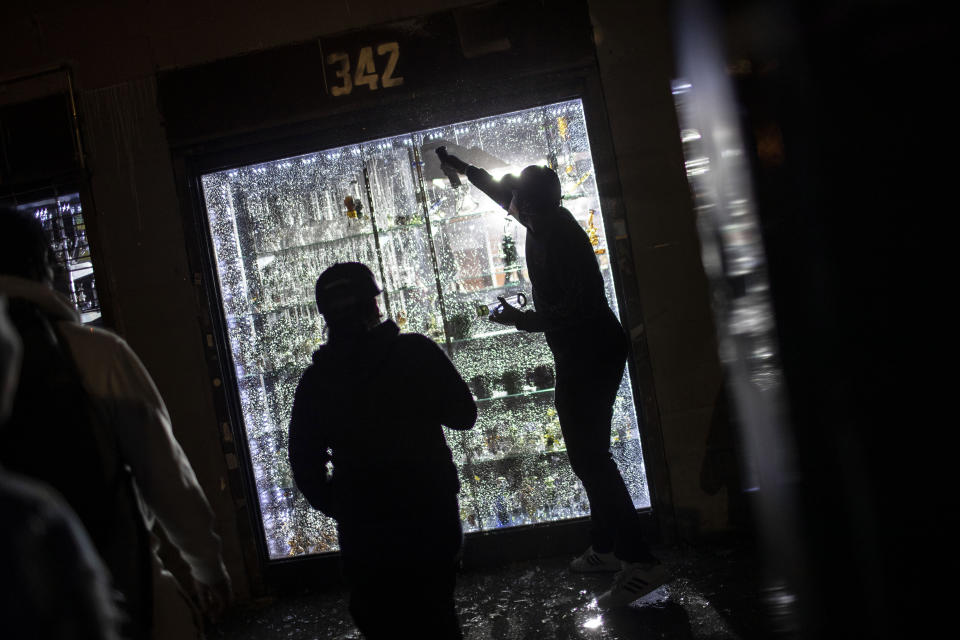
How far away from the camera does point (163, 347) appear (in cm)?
402

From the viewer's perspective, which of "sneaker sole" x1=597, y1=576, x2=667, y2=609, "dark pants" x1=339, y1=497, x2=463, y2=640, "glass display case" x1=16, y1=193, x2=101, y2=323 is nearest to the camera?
"dark pants" x1=339, y1=497, x2=463, y2=640

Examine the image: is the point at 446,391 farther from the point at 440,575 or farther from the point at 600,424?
the point at 600,424

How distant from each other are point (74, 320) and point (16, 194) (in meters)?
3.43

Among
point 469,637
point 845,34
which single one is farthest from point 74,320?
point 469,637

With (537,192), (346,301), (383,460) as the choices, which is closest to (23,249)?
(346,301)

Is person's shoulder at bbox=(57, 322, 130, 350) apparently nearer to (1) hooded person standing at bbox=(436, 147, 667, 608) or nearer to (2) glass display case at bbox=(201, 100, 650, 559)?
(1) hooded person standing at bbox=(436, 147, 667, 608)

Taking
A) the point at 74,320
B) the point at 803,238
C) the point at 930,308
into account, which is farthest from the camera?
Result: the point at 74,320

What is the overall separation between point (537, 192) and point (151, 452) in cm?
215

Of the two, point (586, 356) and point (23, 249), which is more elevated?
point (23, 249)

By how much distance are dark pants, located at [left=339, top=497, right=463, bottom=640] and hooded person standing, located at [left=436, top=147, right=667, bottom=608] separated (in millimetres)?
1312

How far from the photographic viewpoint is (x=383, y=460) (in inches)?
76.7

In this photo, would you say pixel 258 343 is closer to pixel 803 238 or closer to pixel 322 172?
pixel 322 172

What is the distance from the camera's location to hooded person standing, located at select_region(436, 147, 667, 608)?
3076mm

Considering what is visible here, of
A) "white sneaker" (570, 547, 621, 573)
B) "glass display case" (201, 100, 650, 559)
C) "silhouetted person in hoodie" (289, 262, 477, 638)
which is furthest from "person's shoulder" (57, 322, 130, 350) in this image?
"white sneaker" (570, 547, 621, 573)
